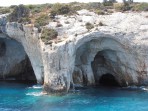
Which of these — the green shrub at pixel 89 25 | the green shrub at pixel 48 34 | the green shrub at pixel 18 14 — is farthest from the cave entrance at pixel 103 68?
the green shrub at pixel 18 14

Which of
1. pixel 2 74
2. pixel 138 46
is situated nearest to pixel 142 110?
pixel 138 46

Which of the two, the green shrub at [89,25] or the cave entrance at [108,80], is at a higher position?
the green shrub at [89,25]

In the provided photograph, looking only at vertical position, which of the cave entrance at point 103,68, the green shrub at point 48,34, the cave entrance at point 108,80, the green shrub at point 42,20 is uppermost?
the green shrub at point 42,20

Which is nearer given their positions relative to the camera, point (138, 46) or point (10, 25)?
point (138, 46)

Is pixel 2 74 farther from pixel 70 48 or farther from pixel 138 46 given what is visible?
pixel 138 46

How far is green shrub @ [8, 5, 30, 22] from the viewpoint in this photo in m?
55.3

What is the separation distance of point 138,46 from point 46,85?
1327 centimetres

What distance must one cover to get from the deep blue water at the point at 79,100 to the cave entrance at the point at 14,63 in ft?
30.6

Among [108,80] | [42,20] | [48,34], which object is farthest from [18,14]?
[108,80]

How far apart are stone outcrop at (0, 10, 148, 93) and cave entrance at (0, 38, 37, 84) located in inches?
213

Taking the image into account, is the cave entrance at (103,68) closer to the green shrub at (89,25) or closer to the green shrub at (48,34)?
the green shrub at (89,25)

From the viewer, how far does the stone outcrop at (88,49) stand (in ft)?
157

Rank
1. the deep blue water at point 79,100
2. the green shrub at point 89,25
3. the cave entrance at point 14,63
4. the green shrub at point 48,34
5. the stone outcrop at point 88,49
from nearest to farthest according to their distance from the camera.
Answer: the deep blue water at point 79,100 → the stone outcrop at point 88,49 → the green shrub at point 48,34 → the green shrub at point 89,25 → the cave entrance at point 14,63

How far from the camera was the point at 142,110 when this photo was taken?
132ft
